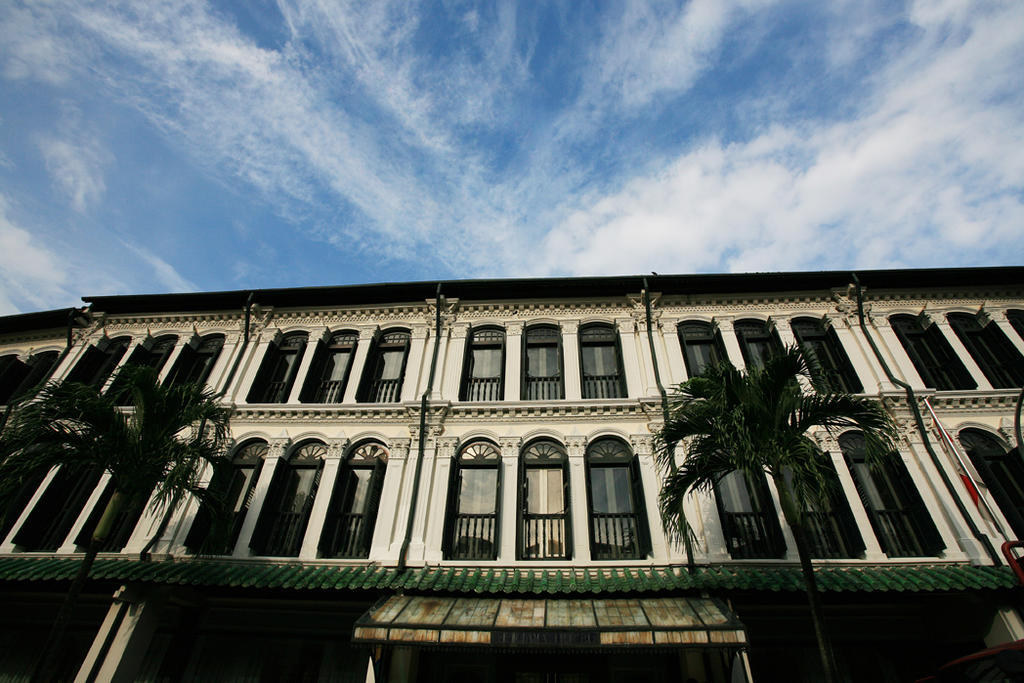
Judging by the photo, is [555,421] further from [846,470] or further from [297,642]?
[297,642]

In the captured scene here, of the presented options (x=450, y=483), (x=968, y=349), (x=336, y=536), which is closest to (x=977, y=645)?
(x=968, y=349)

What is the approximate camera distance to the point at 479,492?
11344mm

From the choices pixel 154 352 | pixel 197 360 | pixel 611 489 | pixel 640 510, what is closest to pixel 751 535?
pixel 640 510

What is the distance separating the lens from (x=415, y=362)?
43.6 ft

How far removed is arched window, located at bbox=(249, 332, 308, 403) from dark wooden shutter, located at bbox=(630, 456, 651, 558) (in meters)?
9.59

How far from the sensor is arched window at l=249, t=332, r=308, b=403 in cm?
1338

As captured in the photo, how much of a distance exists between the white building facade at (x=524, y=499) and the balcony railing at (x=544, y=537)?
5 cm

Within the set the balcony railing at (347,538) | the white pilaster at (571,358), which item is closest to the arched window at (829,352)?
the white pilaster at (571,358)

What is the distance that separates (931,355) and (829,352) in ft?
8.21

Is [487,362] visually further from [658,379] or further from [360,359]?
[658,379]

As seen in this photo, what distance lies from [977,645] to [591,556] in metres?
7.66

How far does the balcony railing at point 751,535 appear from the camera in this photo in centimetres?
1010

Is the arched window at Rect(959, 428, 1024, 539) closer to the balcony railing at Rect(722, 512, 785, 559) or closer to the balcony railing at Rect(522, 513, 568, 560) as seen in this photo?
the balcony railing at Rect(722, 512, 785, 559)

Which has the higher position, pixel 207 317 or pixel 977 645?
pixel 207 317
